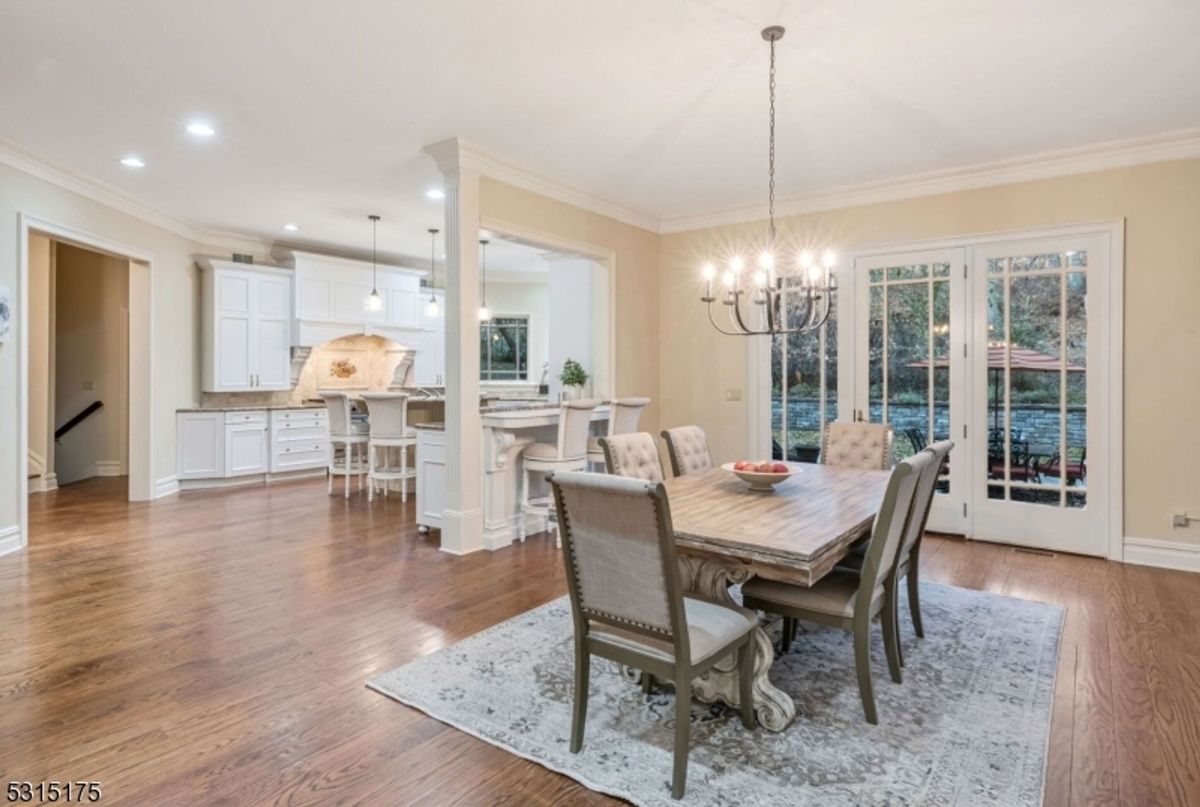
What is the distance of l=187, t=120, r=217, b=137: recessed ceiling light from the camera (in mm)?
4012

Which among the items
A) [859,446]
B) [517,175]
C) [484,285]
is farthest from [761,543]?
[484,285]

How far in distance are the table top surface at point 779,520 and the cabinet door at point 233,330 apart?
5991 mm

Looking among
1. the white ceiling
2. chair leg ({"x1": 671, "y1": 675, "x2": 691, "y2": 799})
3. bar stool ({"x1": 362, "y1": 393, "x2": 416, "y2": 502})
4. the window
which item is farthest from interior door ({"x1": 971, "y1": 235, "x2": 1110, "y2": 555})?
the window

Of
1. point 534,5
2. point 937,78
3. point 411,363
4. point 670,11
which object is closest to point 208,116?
point 534,5

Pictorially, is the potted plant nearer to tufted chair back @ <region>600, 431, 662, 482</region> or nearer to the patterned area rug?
tufted chair back @ <region>600, 431, 662, 482</region>

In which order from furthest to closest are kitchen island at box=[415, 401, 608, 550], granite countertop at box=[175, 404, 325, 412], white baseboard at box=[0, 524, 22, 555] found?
1. granite countertop at box=[175, 404, 325, 412]
2. kitchen island at box=[415, 401, 608, 550]
3. white baseboard at box=[0, 524, 22, 555]

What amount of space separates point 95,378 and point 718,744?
873cm

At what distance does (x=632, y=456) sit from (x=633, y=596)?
1.40m

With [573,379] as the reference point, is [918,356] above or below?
above

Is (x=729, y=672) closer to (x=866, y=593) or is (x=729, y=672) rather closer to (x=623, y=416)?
(x=866, y=593)

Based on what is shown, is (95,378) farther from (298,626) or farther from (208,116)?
(298,626)

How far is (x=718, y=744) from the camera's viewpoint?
2176 millimetres

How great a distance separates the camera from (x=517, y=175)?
4727mm

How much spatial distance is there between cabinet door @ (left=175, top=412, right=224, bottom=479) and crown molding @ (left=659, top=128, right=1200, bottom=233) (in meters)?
5.56
